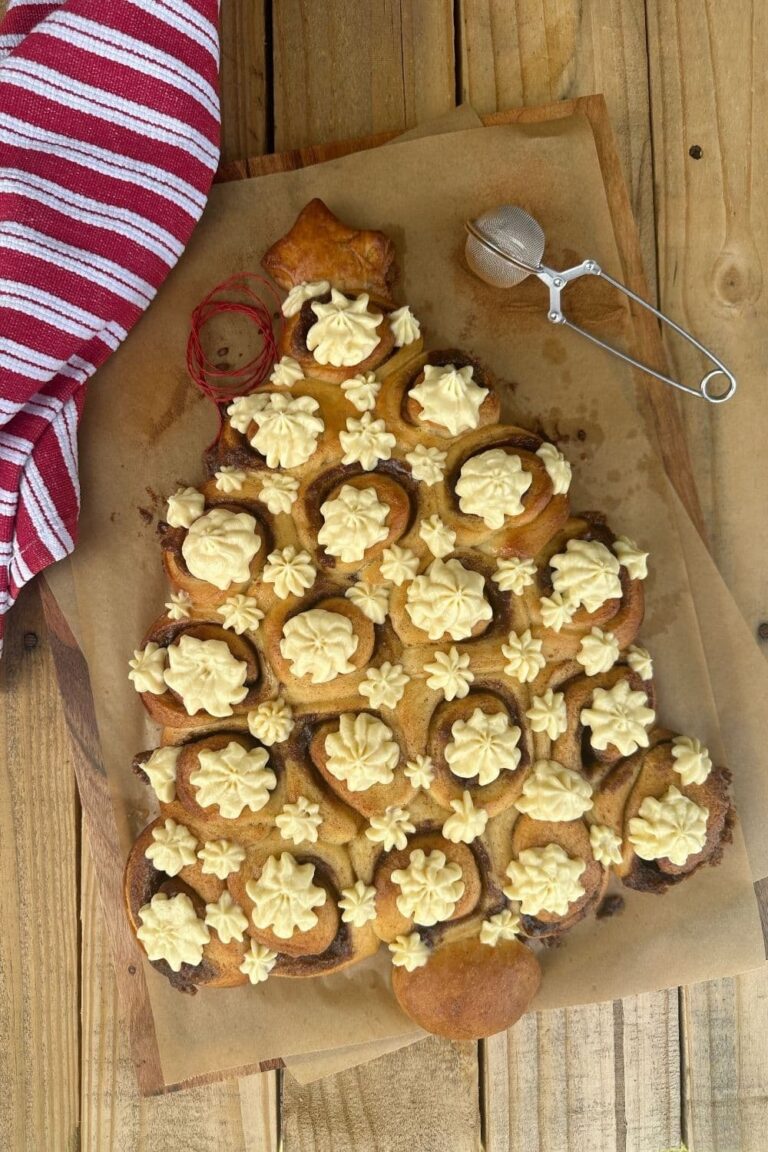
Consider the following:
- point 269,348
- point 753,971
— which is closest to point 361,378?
point 269,348

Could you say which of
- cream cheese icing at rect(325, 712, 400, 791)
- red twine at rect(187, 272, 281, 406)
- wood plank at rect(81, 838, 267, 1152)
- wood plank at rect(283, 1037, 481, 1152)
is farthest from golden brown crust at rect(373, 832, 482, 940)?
red twine at rect(187, 272, 281, 406)

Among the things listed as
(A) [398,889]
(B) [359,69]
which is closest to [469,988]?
(A) [398,889]

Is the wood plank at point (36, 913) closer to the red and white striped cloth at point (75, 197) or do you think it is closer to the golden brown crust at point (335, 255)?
the red and white striped cloth at point (75, 197)

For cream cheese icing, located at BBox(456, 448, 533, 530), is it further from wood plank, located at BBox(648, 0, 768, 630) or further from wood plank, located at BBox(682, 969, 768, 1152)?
wood plank, located at BBox(682, 969, 768, 1152)

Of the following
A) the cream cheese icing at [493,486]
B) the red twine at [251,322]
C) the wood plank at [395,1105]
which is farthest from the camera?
the wood plank at [395,1105]

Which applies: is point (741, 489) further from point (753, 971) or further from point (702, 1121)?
point (702, 1121)

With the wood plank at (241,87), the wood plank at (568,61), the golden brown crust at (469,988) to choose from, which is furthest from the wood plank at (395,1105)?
the wood plank at (241,87)

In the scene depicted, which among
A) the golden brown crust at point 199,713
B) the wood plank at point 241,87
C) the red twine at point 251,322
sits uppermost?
the wood plank at point 241,87
